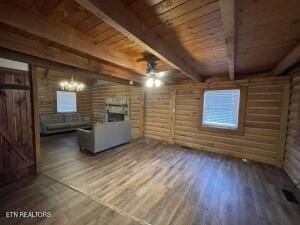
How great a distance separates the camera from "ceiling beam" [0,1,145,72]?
1371mm

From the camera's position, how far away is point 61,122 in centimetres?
677

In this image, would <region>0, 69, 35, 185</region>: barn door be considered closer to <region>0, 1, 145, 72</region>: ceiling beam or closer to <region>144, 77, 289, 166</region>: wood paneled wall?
<region>0, 1, 145, 72</region>: ceiling beam

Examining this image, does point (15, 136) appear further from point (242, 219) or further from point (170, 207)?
point (242, 219)

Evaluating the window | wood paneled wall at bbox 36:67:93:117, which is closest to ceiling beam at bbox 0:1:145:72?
wood paneled wall at bbox 36:67:93:117

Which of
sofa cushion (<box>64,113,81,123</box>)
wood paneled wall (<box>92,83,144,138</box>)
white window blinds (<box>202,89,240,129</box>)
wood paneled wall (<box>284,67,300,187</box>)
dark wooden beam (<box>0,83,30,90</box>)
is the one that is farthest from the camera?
sofa cushion (<box>64,113,81,123</box>)

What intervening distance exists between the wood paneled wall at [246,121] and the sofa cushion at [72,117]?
4.04 metres

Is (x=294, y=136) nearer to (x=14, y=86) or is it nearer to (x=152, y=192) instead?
(x=152, y=192)

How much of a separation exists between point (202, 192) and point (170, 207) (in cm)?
71

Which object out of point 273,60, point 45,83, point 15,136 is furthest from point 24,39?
point 45,83

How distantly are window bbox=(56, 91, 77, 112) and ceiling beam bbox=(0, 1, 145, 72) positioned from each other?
6.09 m

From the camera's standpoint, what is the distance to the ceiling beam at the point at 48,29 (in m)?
1.37

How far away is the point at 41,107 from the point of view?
6.52m

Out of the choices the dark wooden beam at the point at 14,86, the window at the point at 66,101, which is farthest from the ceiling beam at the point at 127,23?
the window at the point at 66,101

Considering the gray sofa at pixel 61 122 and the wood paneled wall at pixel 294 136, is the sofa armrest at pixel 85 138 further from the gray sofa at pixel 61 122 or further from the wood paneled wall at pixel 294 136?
the wood paneled wall at pixel 294 136
